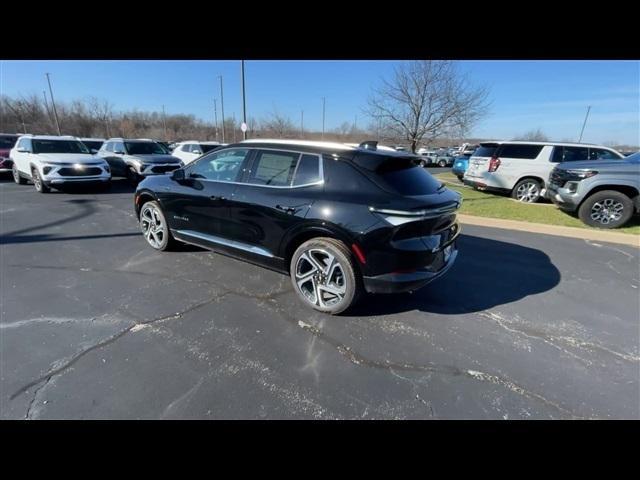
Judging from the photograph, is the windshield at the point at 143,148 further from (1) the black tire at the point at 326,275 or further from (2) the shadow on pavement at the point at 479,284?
(2) the shadow on pavement at the point at 479,284

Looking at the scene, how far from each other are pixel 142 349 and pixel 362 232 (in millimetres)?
2175

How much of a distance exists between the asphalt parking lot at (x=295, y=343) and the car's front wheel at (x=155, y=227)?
0.70 feet

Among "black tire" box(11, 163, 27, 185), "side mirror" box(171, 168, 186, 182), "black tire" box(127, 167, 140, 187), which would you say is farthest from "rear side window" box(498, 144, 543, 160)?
"black tire" box(11, 163, 27, 185)

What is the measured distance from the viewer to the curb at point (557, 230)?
5.91m

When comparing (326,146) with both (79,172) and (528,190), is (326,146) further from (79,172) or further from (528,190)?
(79,172)

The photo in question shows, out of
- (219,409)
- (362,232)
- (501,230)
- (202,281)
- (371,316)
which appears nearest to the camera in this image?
(219,409)

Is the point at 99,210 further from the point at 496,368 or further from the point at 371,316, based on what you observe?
the point at 496,368

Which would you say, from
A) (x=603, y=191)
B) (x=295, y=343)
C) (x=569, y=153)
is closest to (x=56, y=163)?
(x=295, y=343)

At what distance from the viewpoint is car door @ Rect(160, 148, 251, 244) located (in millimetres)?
3823

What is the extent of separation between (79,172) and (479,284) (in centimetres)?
1153

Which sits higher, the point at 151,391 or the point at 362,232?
the point at 362,232
